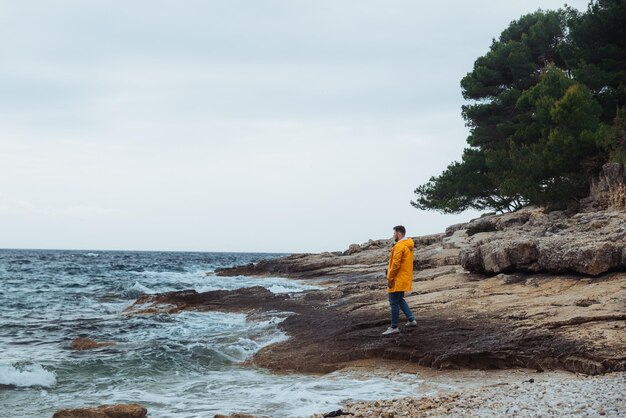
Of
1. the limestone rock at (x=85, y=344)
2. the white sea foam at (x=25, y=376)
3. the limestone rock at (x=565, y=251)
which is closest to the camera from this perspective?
the white sea foam at (x=25, y=376)

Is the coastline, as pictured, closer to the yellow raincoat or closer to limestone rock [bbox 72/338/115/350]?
the yellow raincoat

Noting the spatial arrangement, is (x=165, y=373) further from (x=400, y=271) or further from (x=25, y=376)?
(x=400, y=271)

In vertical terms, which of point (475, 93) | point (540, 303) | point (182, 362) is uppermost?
point (475, 93)

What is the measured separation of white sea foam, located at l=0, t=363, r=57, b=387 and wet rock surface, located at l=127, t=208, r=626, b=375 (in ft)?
13.2

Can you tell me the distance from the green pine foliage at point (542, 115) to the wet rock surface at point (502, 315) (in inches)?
375

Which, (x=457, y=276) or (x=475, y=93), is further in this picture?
(x=475, y=93)

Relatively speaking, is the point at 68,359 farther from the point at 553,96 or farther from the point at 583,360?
the point at 553,96

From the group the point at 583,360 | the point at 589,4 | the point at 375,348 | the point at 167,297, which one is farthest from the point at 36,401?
the point at 589,4

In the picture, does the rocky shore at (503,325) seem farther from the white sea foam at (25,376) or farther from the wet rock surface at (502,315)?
the white sea foam at (25,376)

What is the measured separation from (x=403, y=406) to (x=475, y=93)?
127ft

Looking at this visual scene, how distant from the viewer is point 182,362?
40.9 ft

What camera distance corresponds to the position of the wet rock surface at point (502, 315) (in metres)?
9.28

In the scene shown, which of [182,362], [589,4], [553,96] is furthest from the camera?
[589,4]

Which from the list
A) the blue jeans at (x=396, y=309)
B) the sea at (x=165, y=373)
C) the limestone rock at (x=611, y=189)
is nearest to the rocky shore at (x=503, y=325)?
the blue jeans at (x=396, y=309)
